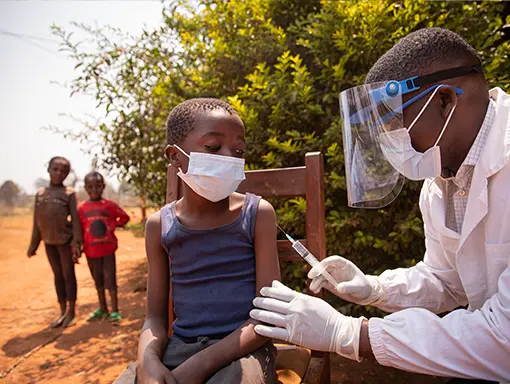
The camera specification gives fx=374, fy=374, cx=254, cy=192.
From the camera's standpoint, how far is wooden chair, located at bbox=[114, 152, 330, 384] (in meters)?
1.66

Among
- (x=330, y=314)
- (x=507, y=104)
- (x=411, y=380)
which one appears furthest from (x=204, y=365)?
(x=411, y=380)

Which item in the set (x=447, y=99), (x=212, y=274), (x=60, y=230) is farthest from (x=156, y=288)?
(x=60, y=230)

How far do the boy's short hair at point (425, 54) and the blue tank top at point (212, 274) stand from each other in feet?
2.73

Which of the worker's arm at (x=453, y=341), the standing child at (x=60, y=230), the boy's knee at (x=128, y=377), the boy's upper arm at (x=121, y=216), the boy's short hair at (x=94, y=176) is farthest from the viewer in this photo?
the boy's upper arm at (x=121, y=216)

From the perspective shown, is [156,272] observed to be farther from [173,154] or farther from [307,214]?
[307,214]

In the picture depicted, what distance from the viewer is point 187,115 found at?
5.77 feet

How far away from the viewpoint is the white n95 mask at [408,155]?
5.03 ft

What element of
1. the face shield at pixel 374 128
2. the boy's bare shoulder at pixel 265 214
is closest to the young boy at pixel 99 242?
the boy's bare shoulder at pixel 265 214

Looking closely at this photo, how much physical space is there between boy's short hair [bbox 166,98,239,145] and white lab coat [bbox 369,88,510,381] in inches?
43.6

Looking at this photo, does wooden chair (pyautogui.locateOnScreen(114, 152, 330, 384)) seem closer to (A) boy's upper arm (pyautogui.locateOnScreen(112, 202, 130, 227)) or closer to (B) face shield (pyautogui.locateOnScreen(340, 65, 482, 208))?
(B) face shield (pyautogui.locateOnScreen(340, 65, 482, 208))

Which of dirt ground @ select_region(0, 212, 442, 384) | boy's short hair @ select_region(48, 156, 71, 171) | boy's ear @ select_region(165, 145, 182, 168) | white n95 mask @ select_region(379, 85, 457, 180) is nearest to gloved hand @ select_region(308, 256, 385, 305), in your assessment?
white n95 mask @ select_region(379, 85, 457, 180)

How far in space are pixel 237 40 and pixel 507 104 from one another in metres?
2.39

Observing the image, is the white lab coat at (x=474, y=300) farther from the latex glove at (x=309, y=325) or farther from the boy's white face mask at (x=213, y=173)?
the boy's white face mask at (x=213, y=173)

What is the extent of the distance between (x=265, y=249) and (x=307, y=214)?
1.01 ft
